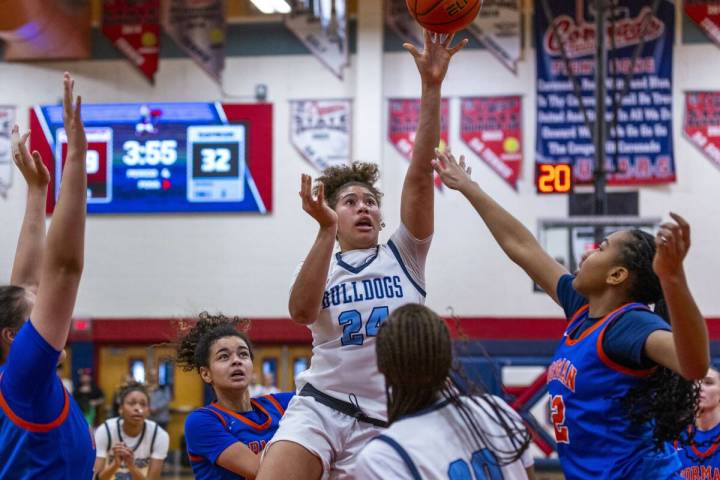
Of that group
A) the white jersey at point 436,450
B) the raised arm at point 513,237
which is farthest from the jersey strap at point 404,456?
the raised arm at point 513,237

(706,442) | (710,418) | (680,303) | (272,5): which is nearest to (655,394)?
(680,303)

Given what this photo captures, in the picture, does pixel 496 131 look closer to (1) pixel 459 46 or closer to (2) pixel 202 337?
(2) pixel 202 337

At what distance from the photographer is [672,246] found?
8.96 feet

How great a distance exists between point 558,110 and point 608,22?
4.70 feet

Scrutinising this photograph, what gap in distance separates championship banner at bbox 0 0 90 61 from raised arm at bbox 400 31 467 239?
1187cm

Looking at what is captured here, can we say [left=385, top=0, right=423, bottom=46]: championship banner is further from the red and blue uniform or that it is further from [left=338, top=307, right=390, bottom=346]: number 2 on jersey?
the red and blue uniform

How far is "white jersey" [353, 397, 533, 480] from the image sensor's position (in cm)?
233

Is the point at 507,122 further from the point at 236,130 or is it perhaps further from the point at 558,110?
the point at 236,130

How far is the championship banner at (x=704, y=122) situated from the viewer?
48.0 feet

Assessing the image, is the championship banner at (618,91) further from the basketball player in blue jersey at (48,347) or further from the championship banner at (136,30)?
the basketball player in blue jersey at (48,347)

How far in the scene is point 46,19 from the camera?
15.1m

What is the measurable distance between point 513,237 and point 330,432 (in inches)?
40.7

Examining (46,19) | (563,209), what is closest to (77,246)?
(563,209)

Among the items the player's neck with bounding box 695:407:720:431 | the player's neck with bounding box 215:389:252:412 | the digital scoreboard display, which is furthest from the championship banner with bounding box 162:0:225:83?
the player's neck with bounding box 215:389:252:412
